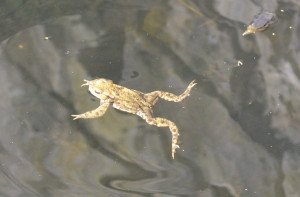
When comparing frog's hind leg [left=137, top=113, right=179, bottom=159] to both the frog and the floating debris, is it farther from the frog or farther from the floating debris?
the floating debris

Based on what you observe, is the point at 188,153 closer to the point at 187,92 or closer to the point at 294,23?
the point at 187,92

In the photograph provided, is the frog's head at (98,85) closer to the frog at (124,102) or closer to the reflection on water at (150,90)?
the frog at (124,102)

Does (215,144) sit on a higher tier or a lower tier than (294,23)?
lower

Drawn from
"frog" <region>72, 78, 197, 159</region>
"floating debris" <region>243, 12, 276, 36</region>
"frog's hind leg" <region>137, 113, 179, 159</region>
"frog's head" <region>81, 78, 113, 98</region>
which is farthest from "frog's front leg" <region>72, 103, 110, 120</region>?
"floating debris" <region>243, 12, 276, 36</region>

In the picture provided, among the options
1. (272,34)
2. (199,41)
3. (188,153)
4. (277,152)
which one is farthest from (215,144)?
(272,34)

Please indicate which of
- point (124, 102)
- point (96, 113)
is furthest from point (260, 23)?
point (96, 113)

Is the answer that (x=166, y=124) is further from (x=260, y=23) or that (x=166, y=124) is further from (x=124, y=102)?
(x=260, y=23)
